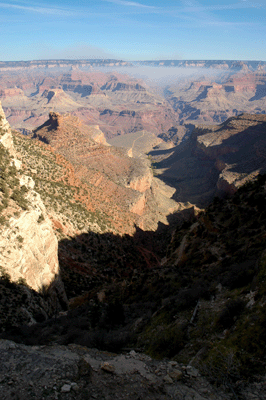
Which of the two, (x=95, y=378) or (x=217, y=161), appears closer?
(x=95, y=378)

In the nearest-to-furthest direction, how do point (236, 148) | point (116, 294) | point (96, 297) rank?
1. point (96, 297)
2. point (116, 294)
3. point (236, 148)

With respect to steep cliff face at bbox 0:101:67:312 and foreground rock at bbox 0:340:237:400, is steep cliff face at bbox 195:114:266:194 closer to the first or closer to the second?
steep cliff face at bbox 0:101:67:312

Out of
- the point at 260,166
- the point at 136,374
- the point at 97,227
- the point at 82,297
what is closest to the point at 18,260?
the point at 82,297

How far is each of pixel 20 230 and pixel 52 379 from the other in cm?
860

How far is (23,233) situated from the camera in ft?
44.0

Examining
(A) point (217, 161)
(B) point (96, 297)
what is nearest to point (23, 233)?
(B) point (96, 297)

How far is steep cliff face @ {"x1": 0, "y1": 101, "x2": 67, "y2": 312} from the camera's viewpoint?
1255 cm

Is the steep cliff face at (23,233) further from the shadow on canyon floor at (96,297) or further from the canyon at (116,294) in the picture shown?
the shadow on canyon floor at (96,297)

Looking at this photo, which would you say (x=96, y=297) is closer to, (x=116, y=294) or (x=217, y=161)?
(x=116, y=294)

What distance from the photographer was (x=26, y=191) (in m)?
15.2

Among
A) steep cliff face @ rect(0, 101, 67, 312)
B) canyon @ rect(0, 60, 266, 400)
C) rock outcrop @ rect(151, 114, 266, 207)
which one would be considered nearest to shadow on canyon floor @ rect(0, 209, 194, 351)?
canyon @ rect(0, 60, 266, 400)

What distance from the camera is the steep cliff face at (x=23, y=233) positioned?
41.2 ft

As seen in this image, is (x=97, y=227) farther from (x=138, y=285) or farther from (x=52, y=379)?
(x=52, y=379)

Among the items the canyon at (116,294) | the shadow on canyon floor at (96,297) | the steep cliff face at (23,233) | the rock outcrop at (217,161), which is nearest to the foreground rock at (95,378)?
the canyon at (116,294)
